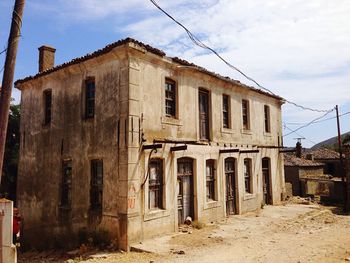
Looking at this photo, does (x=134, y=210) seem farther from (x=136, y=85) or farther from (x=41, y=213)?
(x=41, y=213)

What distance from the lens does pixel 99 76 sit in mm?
11961

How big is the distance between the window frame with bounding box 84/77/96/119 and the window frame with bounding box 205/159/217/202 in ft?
17.8

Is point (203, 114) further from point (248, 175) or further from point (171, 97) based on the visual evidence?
point (248, 175)

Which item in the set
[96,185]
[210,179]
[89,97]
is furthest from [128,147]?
[210,179]

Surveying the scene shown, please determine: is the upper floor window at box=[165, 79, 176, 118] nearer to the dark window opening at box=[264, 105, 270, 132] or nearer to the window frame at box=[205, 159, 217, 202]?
the window frame at box=[205, 159, 217, 202]

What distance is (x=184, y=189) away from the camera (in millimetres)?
13023

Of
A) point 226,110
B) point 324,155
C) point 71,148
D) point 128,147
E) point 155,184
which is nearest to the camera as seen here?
point 128,147

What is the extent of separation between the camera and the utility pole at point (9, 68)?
595 centimetres

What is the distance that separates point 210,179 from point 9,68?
10.2 metres

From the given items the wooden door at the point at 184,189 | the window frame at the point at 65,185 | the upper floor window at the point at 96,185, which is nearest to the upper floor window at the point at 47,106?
the window frame at the point at 65,185

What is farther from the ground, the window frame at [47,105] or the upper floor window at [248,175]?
the window frame at [47,105]

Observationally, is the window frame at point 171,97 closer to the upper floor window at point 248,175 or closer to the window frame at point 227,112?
the window frame at point 227,112

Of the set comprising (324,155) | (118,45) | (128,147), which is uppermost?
(118,45)

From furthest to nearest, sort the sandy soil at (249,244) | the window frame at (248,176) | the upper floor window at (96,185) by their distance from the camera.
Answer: the window frame at (248,176)
the upper floor window at (96,185)
the sandy soil at (249,244)
